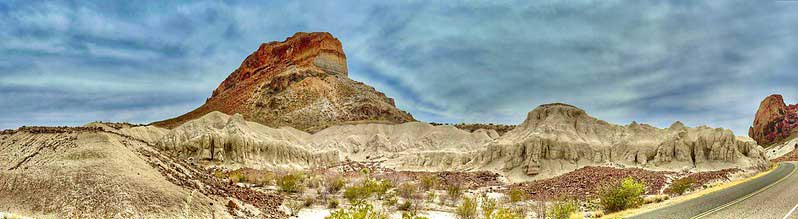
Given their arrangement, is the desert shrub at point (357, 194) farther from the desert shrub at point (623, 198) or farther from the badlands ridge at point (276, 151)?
the desert shrub at point (623, 198)

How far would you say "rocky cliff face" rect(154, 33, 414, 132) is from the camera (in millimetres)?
82312

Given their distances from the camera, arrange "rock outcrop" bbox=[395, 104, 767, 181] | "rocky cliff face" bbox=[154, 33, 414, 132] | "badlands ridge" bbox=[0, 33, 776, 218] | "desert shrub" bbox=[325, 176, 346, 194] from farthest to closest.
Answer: "rocky cliff face" bbox=[154, 33, 414, 132]
"rock outcrop" bbox=[395, 104, 767, 181]
"desert shrub" bbox=[325, 176, 346, 194]
"badlands ridge" bbox=[0, 33, 776, 218]

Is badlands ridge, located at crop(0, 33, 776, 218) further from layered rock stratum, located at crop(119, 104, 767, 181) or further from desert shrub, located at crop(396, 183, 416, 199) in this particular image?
desert shrub, located at crop(396, 183, 416, 199)

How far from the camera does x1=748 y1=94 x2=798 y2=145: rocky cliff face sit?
104m

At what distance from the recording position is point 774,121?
362ft

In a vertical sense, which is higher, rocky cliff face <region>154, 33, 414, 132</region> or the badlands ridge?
rocky cliff face <region>154, 33, 414, 132</region>

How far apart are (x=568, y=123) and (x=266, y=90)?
7399cm

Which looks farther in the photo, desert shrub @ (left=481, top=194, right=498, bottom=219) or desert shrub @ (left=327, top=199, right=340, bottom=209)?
desert shrub @ (left=327, top=199, right=340, bottom=209)

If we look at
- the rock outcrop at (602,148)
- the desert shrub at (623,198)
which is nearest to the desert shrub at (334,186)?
the desert shrub at (623,198)

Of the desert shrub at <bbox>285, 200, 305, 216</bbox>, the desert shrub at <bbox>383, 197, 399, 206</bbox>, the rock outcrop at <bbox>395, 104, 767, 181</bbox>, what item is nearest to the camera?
the desert shrub at <bbox>285, 200, 305, 216</bbox>

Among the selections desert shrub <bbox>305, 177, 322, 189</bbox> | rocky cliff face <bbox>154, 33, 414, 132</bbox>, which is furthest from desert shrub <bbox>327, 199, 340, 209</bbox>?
rocky cliff face <bbox>154, 33, 414, 132</bbox>

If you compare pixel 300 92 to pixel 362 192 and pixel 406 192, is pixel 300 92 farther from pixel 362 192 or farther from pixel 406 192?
pixel 362 192

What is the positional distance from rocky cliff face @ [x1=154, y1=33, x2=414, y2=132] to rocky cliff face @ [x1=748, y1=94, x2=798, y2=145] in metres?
92.4

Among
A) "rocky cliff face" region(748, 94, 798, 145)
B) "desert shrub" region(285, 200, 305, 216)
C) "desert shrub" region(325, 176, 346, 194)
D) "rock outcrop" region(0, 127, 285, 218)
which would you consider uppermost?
"rocky cliff face" region(748, 94, 798, 145)
